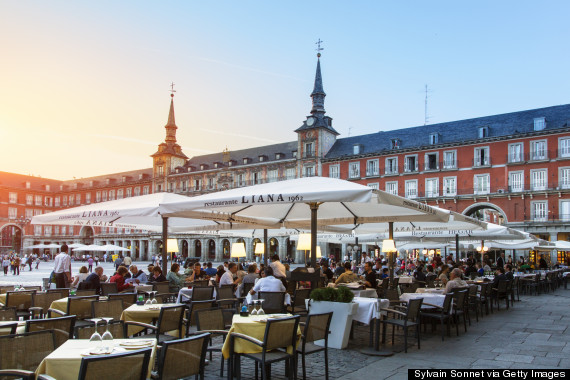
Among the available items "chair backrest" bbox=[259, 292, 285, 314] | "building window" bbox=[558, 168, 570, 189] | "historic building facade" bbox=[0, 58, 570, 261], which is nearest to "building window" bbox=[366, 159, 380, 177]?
"historic building facade" bbox=[0, 58, 570, 261]

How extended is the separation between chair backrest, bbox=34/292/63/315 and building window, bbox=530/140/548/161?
35.9 m

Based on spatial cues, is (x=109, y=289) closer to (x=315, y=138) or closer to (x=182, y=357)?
(x=182, y=357)

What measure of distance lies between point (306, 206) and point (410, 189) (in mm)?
32737

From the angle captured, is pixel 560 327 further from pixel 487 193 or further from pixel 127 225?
pixel 487 193

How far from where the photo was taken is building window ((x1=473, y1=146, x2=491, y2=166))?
37438 millimetres

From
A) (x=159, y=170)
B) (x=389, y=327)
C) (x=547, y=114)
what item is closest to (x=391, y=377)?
(x=389, y=327)

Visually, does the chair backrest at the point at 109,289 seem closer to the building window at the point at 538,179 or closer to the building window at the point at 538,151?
the building window at the point at 538,179

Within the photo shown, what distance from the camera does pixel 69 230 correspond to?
227ft

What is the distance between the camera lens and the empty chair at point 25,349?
3.39m

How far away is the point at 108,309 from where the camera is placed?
5.59 m

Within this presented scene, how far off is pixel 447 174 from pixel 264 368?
37.4m

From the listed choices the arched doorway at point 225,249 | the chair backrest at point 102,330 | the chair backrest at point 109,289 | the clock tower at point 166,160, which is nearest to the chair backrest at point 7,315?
the chair backrest at point 102,330

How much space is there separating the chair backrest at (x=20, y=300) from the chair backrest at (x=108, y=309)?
187 cm

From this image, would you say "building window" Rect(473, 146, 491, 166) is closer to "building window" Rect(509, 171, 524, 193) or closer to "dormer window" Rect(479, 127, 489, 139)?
"dormer window" Rect(479, 127, 489, 139)
